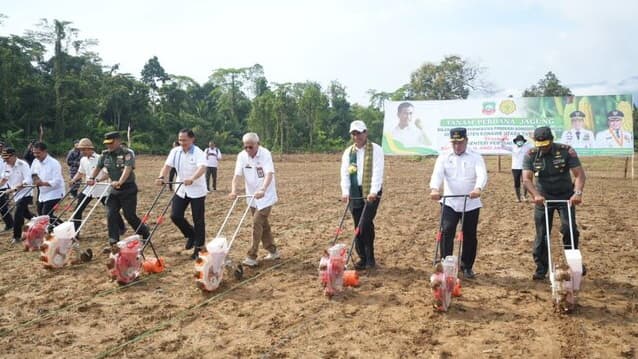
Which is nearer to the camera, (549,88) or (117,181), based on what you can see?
(117,181)

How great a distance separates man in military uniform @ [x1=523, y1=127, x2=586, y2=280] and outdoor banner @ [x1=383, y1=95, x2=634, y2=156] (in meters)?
15.9

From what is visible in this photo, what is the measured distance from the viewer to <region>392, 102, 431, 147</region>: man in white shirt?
23797 mm

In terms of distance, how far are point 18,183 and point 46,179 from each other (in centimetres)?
102

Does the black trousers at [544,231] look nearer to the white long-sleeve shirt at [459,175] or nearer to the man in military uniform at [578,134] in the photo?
the white long-sleeve shirt at [459,175]

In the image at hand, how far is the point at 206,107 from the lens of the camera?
54.1 metres

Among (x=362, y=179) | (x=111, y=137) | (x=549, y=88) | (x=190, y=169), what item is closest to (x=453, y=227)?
(x=362, y=179)

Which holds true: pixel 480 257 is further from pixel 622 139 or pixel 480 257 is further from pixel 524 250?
pixel 622 139

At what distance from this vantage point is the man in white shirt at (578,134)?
68.1 feet

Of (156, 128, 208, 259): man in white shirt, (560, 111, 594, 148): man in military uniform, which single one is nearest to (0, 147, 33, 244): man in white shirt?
(156, 128, 208, 259): man in white shirt

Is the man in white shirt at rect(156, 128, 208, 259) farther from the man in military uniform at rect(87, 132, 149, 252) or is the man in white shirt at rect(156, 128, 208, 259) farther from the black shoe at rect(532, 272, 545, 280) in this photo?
the black shoe at rect(532, 272, 545, 280)

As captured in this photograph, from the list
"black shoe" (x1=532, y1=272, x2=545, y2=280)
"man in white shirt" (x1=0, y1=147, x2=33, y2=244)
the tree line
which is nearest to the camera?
"black shoe" (x1=532, y1=272, x2=545, y2=280)

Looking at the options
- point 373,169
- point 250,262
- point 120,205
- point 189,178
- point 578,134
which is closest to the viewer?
point 373,169

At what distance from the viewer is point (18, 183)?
9016 millimetres

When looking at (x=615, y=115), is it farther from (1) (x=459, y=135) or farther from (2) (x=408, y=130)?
(1) (x=459, y=135)
